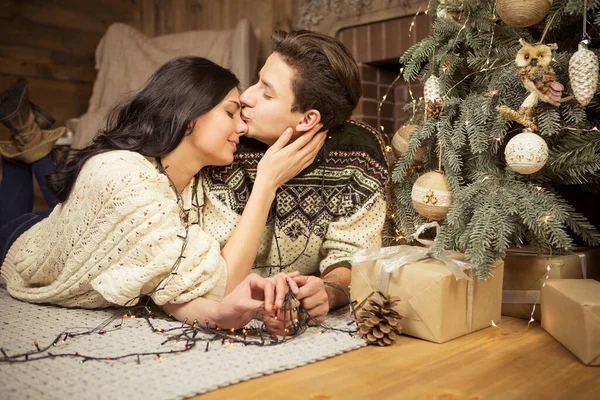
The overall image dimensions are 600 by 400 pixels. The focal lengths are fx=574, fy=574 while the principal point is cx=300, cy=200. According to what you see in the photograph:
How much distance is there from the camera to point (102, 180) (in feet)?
4.31

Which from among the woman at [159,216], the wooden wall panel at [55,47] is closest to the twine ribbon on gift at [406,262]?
the woman at [159,216]

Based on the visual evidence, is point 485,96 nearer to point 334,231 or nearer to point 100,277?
point 334,231

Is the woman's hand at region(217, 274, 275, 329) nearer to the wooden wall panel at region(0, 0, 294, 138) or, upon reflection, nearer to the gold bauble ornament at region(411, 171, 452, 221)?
the gold bauble ornament at region(411, 171, 452, 221)

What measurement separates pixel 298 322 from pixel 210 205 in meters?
0.50

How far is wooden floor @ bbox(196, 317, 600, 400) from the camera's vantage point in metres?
0.99

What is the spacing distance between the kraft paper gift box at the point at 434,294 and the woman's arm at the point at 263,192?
0.26m

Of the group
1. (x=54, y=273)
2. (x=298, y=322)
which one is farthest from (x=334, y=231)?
(x=54, y=273)

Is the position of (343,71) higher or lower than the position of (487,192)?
higher

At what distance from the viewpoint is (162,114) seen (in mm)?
1474

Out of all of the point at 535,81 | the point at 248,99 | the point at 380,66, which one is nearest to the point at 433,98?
the point at 535,81

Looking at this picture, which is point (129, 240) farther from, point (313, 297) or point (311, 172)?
point (311, 172)

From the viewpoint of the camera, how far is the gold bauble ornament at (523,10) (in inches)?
49.2

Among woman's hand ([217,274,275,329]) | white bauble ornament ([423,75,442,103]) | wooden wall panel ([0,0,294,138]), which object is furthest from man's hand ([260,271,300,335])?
wooden wall panel ([0,0,294,138])

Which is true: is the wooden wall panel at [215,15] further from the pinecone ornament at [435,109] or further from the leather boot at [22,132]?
the pinecone ornament at [435,109]
